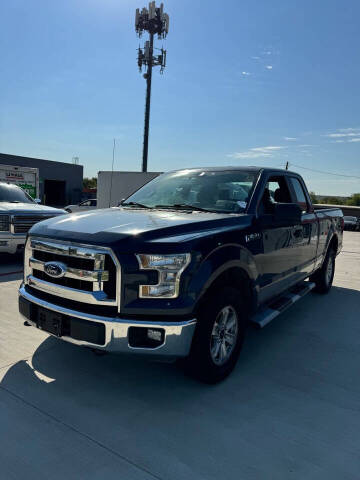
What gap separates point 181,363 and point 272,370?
38.5 inches

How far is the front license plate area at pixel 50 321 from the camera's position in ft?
9.04

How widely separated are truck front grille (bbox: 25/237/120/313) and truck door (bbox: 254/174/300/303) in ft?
4.69

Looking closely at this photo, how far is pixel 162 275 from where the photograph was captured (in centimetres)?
252

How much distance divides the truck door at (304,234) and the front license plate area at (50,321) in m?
2.69

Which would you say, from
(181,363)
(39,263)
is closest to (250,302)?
(181,363)

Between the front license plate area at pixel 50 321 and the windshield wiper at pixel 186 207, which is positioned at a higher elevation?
the windshield wiper at pixel 186 207

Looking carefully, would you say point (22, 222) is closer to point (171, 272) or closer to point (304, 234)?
point (304, 234)

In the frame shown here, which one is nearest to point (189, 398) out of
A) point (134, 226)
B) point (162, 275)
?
point (162, 275)

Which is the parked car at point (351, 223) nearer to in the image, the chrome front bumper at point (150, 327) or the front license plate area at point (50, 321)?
the chrome front bumper at point (150, 327)

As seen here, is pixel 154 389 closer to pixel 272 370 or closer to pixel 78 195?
pixel 272 370

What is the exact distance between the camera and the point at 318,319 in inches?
192

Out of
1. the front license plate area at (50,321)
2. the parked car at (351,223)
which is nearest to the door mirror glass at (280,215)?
the front license plate area at (50,321)

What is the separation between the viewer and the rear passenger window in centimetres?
480

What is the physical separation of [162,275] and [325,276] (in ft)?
14.2
